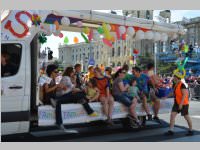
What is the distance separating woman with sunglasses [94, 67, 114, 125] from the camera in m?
8.37

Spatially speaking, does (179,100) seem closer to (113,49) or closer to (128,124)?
(128,124)

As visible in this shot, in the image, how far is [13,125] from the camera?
22.5ft

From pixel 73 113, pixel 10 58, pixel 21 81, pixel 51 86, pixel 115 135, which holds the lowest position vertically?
pixel 115 135

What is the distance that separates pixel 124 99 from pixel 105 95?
56 centimetres

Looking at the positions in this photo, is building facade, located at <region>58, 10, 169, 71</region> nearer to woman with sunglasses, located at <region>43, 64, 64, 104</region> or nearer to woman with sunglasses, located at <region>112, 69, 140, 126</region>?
woman with sunglasses, located at <region>112, 69, 140, 126</region>

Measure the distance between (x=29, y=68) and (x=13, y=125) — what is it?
1246 millimetres

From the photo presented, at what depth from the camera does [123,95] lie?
888 cm

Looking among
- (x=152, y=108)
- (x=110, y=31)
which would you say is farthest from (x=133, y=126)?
(x=110, y=31)

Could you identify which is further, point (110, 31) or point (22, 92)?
point (110, 31)

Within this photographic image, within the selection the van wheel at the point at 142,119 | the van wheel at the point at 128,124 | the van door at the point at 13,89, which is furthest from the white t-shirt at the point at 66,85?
the van wheel at the point at 142,119

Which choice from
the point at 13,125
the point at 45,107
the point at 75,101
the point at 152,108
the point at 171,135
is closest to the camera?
the point at 13,125

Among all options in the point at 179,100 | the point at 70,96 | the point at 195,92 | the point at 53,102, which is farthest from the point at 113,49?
the point at 195,92

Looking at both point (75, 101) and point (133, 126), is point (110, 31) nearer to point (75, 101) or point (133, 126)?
point (75, 101)

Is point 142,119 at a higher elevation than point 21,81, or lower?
lower
